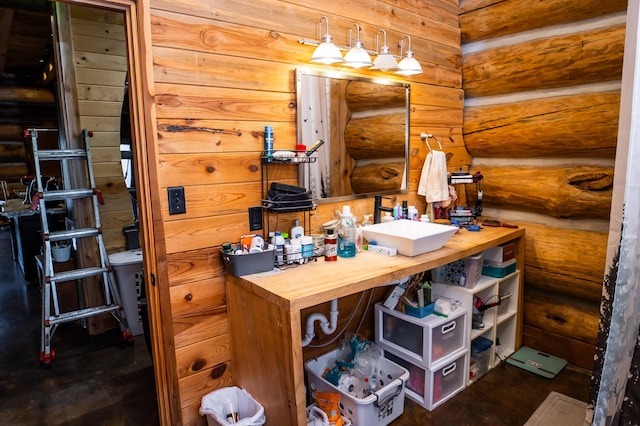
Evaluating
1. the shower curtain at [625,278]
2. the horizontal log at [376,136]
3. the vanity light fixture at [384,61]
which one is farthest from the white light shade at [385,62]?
the shower curtain at [625,278]

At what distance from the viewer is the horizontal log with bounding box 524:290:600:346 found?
8.46ft

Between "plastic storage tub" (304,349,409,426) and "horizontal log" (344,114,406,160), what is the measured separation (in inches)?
47.8

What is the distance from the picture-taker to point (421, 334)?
222 centimetres

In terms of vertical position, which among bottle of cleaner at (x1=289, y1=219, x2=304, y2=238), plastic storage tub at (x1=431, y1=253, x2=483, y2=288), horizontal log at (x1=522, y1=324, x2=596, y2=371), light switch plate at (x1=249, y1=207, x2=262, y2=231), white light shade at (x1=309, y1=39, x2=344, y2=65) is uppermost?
white light shade at (x1=309, y1=39, x2=344, y2=65)

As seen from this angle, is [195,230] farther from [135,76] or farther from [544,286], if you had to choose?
[544,286]

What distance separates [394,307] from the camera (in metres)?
2.34

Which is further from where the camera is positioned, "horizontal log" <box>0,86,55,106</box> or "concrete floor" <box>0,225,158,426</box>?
"horizontal log" <box>0,86,55,106</box>

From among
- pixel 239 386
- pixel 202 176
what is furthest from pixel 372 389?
pixel 202 176

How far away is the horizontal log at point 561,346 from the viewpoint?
2594 millimetres

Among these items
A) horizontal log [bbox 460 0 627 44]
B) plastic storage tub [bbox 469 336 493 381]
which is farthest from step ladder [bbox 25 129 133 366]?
horizontal log [bbox 460 0 627 44]

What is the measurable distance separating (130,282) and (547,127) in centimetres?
326

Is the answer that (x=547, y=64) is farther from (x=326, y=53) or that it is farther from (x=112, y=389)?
(x=112, y=389)

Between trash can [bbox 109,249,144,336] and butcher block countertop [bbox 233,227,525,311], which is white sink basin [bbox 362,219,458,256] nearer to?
butcher block countertop [bbox 233,227,525,311]

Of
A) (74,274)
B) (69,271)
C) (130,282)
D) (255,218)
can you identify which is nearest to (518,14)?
(255,218)
